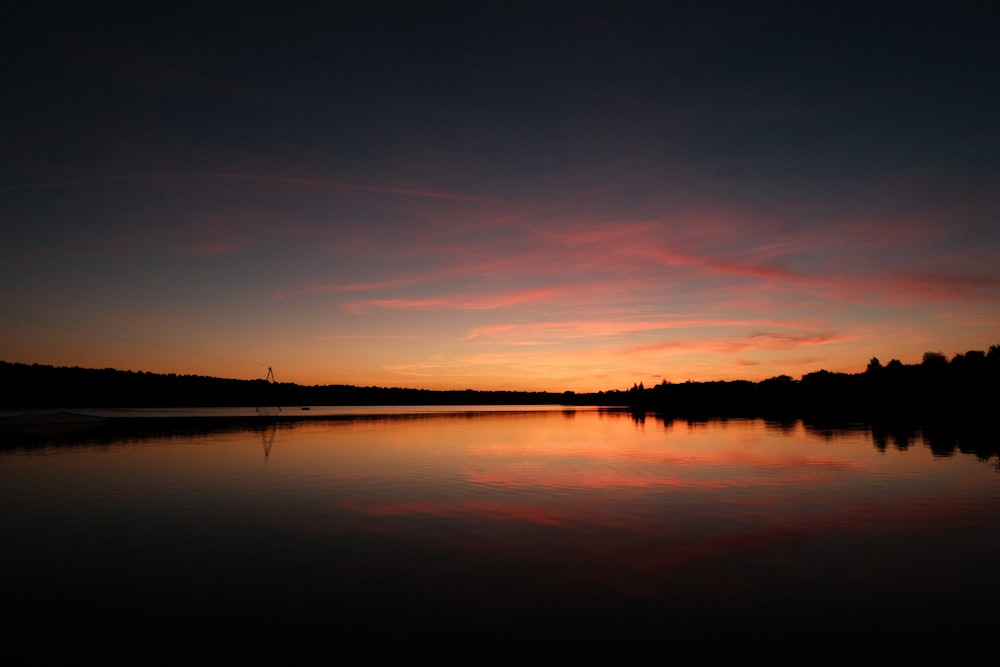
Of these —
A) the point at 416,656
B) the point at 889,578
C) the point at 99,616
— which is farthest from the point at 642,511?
the point at 99,616

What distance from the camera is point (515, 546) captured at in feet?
57.8

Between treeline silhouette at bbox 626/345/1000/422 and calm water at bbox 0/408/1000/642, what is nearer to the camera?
calm water at bbox 0/408/1000/642

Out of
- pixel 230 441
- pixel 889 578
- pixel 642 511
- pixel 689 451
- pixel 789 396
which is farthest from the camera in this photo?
pixel 789 396

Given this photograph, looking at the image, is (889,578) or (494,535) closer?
(889,578)

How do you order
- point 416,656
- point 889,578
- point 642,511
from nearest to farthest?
1. point 416,656
2. point 889,578
3. point 642,511

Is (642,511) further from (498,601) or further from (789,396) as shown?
(789,396)

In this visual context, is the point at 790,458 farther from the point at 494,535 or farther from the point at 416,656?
the point at 416,656

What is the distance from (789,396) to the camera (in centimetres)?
18988

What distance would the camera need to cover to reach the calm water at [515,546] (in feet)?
40.5

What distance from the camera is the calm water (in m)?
12.3

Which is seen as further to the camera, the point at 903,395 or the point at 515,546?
the point at 903,395

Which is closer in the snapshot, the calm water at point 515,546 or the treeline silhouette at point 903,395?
the calm water at point 515,546

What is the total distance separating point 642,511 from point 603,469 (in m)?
12.8

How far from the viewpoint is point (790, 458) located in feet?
131
